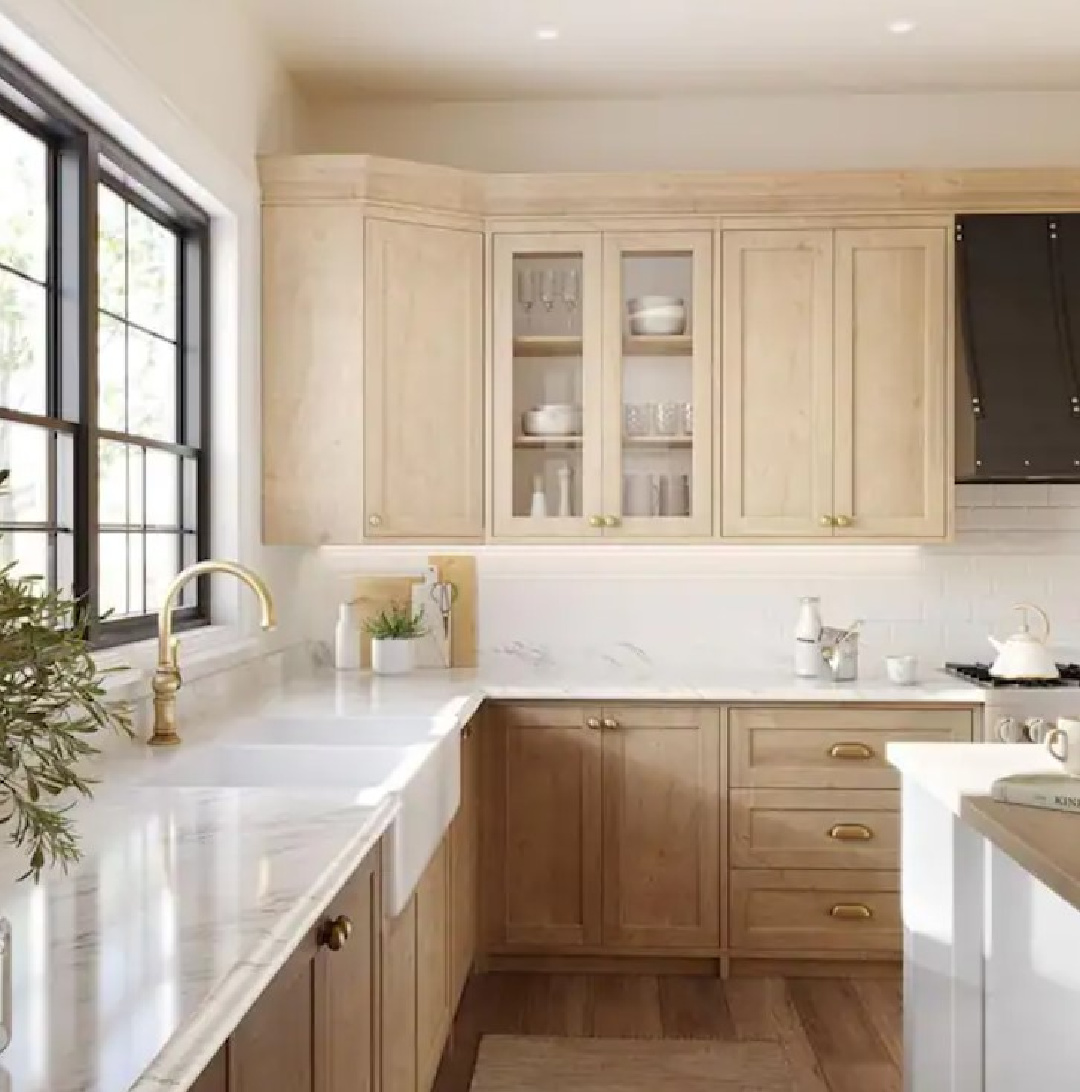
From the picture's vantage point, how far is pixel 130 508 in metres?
3.51

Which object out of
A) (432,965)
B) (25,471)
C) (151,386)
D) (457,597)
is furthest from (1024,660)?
(25,471)

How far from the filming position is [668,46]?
4.25 m

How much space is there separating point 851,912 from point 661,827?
2.01 feet

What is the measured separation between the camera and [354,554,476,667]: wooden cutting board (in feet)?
→ 15.5

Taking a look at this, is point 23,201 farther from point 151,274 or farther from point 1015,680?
point 1015,680

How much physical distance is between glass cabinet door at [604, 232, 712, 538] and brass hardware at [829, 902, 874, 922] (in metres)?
1.20

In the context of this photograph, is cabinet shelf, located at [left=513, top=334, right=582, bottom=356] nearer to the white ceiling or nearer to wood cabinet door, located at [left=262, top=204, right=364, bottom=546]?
wood cabinet door, located at [left=262, top=204, right=364, bottom=546]

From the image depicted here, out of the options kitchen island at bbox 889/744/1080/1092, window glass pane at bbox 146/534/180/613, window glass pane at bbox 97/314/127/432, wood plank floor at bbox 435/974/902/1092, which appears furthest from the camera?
window glass pane at bbox 146/534/180/613

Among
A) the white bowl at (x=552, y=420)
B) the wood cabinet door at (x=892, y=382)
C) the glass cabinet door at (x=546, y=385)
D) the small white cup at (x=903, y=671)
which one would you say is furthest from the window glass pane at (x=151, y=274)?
the small white cup at (x=903, y=671)

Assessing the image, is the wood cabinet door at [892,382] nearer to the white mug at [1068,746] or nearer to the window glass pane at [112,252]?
the white mug at [1068,746]

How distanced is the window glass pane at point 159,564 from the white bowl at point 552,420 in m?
1.16

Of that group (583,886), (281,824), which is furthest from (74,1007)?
(583,886)

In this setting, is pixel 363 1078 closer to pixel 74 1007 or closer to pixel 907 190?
pixel 74 1007

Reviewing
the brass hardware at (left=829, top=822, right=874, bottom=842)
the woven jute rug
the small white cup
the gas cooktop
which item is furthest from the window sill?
the gas cooktop
